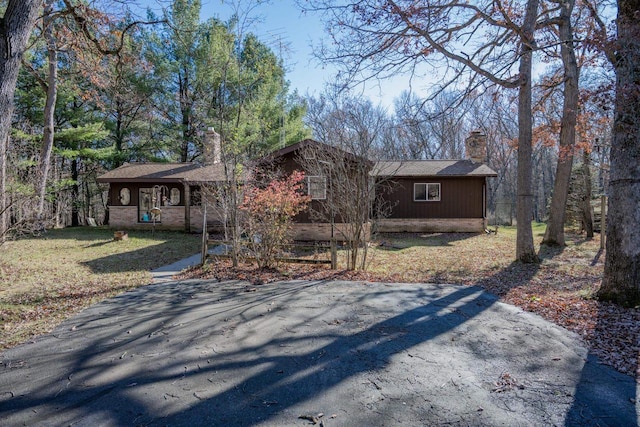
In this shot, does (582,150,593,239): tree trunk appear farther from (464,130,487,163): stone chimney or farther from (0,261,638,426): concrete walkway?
(0,261,638,426): concrete walkway

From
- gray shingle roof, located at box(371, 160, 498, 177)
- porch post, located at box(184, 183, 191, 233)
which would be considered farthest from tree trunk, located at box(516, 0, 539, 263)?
porch post, located at box(184, 183, 191, 233)

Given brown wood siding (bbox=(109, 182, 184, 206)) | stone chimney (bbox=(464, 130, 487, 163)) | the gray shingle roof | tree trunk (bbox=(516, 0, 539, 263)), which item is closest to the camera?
tree trunk (bbox=(516, 0, 539, 263))

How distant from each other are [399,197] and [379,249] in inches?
219

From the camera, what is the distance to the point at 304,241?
1312 centimetres

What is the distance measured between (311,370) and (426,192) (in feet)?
48.1

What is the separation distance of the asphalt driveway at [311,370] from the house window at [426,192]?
11.9 meters

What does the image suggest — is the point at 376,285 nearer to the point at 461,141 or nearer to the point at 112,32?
the point at 112,32

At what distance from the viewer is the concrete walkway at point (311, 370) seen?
265 cm

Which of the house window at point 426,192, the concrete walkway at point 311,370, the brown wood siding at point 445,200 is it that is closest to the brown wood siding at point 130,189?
the brown wood siding at point 445,200

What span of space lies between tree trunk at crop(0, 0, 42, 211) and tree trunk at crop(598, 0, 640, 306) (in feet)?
25.4

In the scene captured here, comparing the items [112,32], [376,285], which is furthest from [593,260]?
[112,32]

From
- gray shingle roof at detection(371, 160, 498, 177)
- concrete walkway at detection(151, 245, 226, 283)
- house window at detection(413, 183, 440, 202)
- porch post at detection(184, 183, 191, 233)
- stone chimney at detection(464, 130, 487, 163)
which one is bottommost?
concrete walkway at detection(151, 245, 226, 283)

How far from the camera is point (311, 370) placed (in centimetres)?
333

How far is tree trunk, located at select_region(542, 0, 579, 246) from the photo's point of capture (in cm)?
1056
